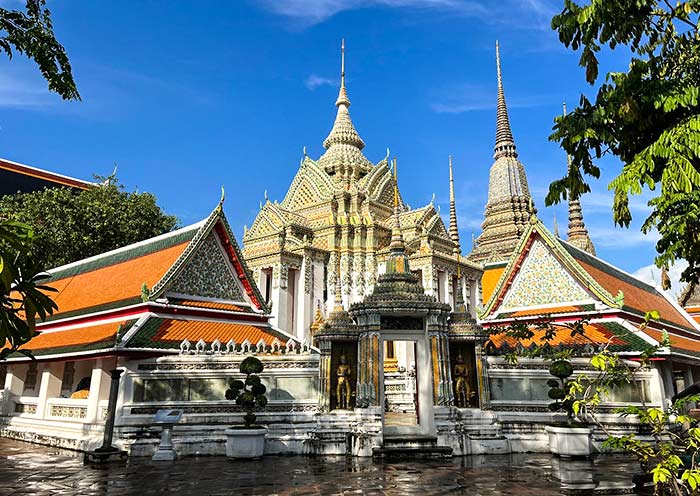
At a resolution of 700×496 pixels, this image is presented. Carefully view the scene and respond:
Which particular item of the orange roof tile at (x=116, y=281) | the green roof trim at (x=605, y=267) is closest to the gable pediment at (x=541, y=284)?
the green roof trim at (x=605, y=267)

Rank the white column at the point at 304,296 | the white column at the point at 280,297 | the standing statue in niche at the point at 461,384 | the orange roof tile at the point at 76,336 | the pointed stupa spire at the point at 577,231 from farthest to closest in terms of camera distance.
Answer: the pointed stupa spire at the point at 577,231 → the white column at the point at 304,296 → the white column at the point at 280,297 → the orange roof tile at the point at 76,336 → the standing statue in niche at the point at 461,384

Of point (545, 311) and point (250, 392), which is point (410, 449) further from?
point (545, 311)

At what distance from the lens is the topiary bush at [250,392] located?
36.1ft

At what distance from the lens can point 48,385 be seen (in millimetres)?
14922

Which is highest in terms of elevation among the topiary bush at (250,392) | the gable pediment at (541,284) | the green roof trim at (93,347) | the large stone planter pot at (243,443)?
the gable pediment at (541,284)

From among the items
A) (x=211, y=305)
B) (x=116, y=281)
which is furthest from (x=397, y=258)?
(x=116, y=281)

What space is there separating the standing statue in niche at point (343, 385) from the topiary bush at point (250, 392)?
5.63ft

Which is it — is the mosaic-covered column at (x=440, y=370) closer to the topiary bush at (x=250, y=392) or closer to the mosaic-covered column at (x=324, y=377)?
the mosaic-covered column at (x=324, y=377)

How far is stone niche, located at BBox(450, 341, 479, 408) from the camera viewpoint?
12.0m

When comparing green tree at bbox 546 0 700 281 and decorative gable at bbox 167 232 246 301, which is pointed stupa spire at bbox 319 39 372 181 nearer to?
decorative gable at bbox 167 232 246 301

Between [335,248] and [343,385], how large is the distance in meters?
15.2

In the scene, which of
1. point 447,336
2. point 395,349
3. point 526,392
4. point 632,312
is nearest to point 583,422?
point 526,392

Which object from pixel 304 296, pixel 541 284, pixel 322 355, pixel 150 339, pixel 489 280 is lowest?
pixel 322 355

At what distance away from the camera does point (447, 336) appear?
12.0m
